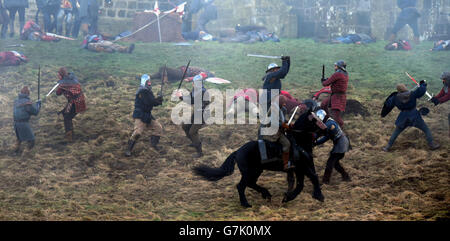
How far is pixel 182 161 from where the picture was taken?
981 cm

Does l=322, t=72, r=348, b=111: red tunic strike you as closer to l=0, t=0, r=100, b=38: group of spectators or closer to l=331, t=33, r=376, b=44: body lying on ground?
l=331, t=33, r=376, b=44: body lying on ground

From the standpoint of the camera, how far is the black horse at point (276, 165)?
7016mm

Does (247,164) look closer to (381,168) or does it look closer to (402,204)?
(402,204)

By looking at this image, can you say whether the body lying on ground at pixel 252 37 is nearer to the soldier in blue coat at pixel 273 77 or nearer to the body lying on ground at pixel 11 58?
the body lying on ground at pixel 11 58

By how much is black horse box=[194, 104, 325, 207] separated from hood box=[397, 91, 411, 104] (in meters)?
2.42

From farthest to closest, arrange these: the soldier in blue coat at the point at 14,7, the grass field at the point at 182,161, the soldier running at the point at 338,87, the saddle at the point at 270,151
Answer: the soldier in blue coat at the point at 14,7 < the soldier running at the point at 338,87 < the grass field at the point at 182,161 < the saddle at the point at 270,151

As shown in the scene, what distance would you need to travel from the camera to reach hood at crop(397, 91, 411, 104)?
8602 millimetres

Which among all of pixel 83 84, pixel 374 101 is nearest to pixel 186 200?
pixel 374 101

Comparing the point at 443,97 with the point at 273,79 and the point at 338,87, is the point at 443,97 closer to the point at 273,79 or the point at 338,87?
the point at 338,87

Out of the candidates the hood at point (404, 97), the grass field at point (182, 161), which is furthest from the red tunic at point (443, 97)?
the hood at point (404, 97)

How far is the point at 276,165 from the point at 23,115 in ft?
19.4

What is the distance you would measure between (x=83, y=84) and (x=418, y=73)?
1040 cm

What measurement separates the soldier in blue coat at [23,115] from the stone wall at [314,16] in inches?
498

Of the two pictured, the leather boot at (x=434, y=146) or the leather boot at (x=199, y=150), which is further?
the leather boot at (x=199, y=150)
